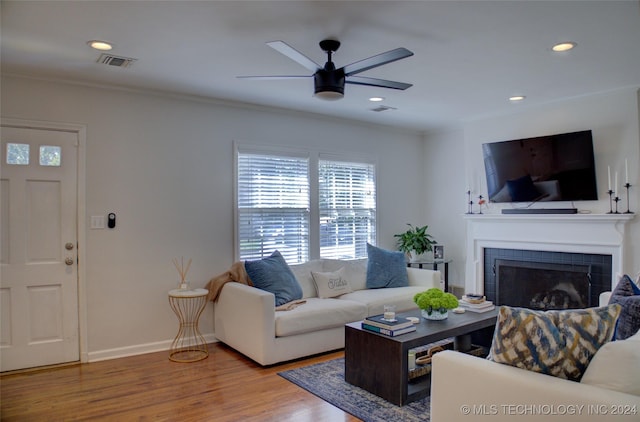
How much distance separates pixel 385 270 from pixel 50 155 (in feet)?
11.7

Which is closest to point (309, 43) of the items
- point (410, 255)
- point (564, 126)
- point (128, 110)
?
point (128, 110)

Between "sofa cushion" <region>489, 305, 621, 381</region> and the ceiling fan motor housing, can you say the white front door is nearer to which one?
the ceiling fan motor housing

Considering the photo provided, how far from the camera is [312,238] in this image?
529cm

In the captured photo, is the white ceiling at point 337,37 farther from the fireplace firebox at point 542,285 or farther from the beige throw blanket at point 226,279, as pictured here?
the fireplace firebox at point 542,285

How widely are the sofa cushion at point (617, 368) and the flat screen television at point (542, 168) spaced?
343 centimetres

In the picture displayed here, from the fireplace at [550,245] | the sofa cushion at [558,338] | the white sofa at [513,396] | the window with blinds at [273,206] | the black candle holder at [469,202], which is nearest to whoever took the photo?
the white sofa at [513,396]

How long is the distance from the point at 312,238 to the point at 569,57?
10.4 ft

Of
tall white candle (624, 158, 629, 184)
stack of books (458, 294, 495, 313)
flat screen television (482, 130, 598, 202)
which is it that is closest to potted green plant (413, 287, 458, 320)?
stack of books (458, 294, 495, 313)

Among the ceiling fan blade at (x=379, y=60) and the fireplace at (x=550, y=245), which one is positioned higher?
the ceiling fan blade at (x=379, y=60)

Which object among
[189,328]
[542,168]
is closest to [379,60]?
[542,168]

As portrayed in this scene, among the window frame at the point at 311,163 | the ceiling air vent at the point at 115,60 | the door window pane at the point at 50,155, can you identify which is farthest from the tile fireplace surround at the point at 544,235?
the door window pane at the point at 50,155

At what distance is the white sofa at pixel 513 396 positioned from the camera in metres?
1.55

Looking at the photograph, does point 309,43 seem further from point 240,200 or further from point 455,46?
point 240,200

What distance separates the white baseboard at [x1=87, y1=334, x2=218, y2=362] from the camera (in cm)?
392
